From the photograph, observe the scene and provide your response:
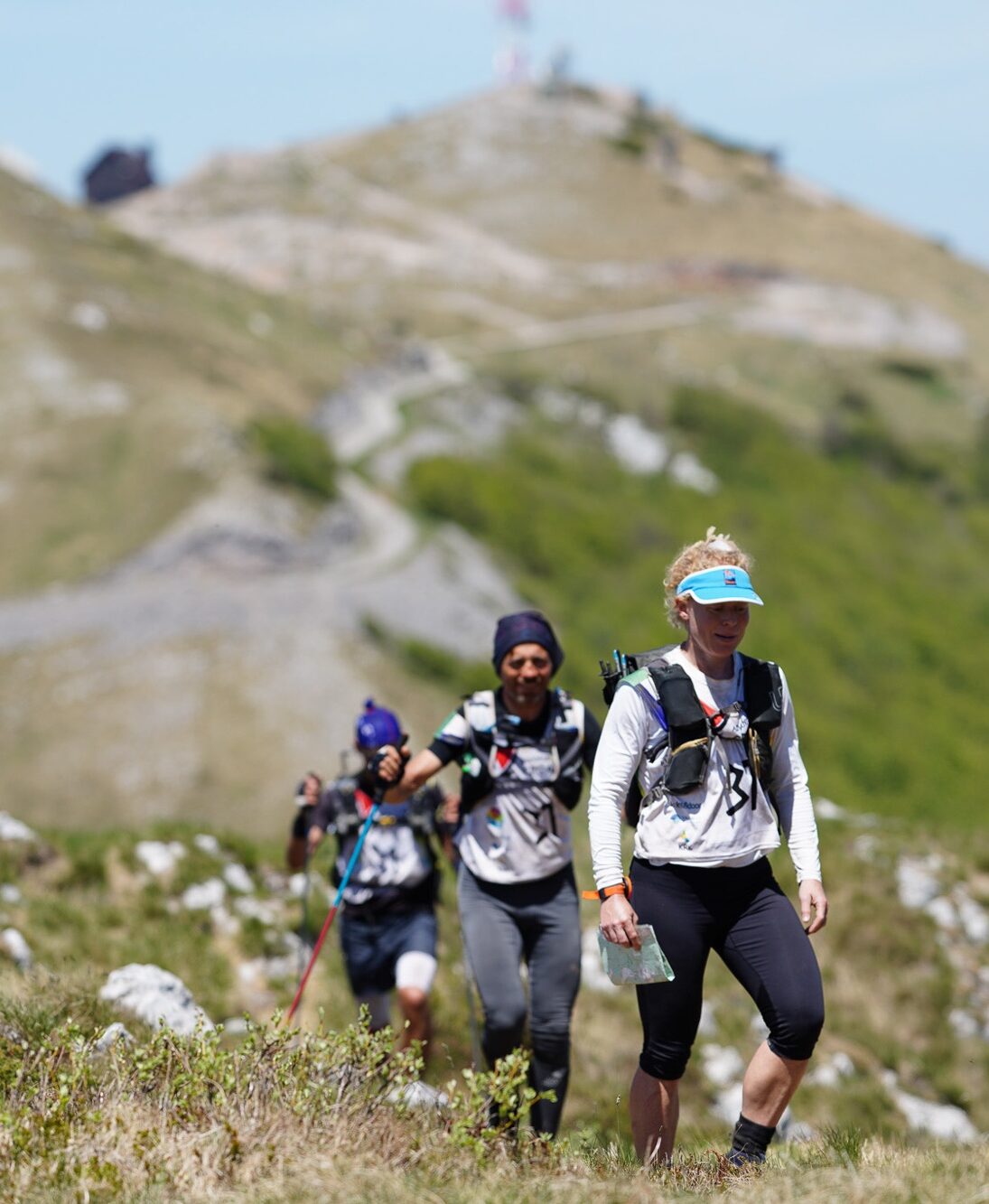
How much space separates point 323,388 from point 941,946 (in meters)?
60.1

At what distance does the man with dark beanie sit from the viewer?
5969 mm

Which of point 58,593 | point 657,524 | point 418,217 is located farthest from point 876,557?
point 418,217

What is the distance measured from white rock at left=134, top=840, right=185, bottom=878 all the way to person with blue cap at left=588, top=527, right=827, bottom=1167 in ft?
18.6

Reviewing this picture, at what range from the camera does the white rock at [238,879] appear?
382 inches

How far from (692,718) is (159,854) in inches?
248

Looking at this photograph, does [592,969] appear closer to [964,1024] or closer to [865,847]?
[964,1024]

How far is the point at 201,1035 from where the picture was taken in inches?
185

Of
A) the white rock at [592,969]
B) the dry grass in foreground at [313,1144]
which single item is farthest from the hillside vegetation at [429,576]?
the white rock at [592,969]

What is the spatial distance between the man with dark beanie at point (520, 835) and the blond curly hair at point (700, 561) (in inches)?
38.8

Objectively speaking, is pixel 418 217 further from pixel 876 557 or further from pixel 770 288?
pixel 876 557

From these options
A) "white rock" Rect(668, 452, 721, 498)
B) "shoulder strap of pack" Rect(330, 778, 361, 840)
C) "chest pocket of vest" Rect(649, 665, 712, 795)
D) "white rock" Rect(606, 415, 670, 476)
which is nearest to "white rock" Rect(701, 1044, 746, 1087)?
"shoulder strap of pack" Rect(330, 778, 361, 840)

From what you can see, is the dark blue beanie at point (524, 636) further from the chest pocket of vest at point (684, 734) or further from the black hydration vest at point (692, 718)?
the chest pocket of vest at point (684, 734)

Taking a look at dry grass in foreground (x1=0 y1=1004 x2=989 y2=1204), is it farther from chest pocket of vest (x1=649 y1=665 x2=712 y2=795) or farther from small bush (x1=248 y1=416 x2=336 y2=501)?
small bush (x1=248 y1=416 x2=336 y2=501)

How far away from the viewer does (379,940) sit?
22.7ft
